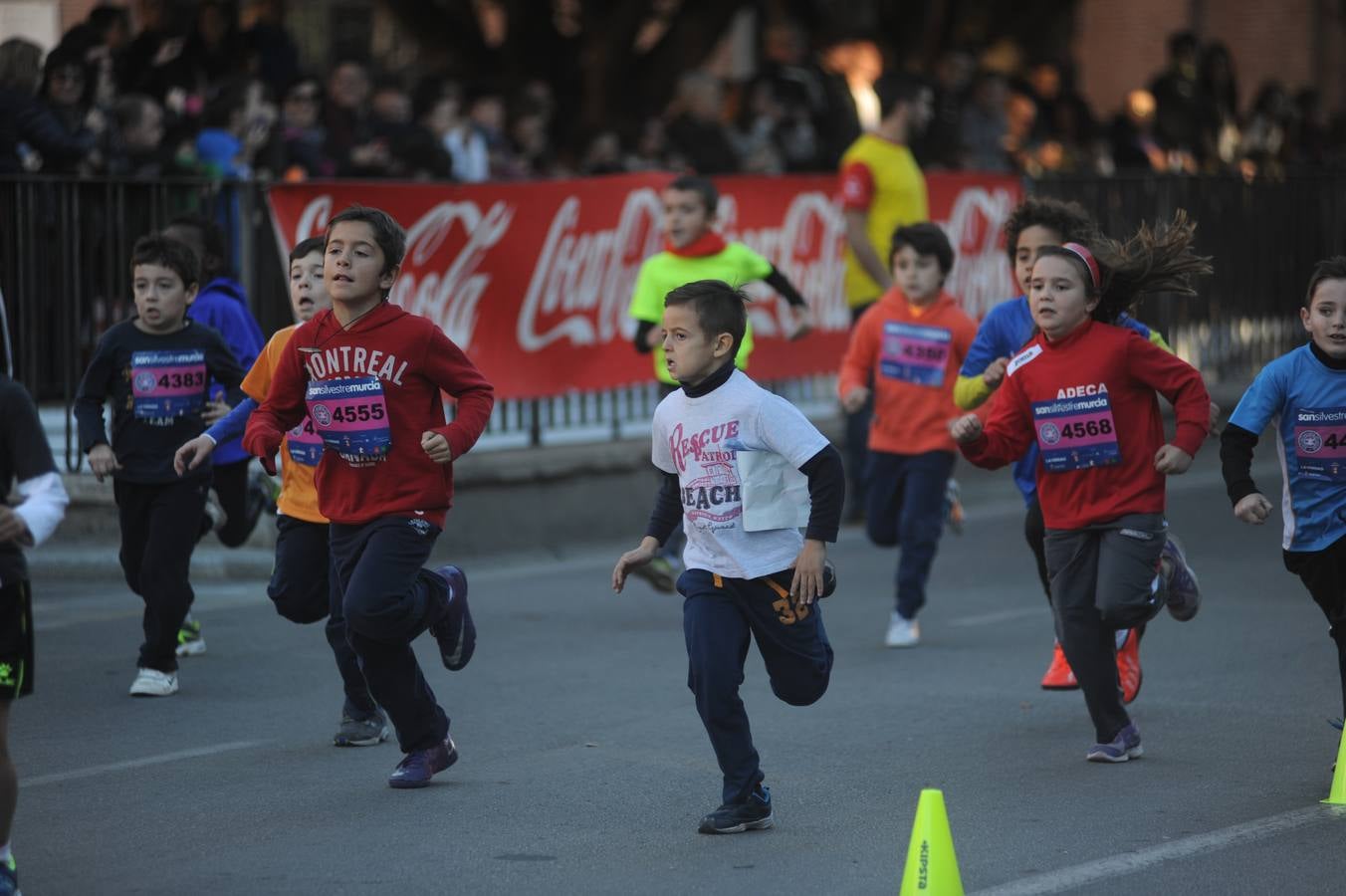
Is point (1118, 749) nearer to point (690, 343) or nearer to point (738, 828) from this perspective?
point (738, 828)

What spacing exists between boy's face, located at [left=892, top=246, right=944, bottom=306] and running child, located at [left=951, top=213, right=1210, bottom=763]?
8.18ft

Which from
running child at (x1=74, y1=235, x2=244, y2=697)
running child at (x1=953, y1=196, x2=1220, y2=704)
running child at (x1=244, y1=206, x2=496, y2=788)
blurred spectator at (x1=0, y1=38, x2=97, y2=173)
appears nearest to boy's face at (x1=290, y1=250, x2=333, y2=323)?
running child at (x1=74, y1=235, x2=244, y2=697)

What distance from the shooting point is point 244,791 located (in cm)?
668

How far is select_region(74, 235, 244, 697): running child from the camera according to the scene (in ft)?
26.8

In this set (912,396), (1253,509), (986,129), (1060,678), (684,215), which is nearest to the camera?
(1253,509)

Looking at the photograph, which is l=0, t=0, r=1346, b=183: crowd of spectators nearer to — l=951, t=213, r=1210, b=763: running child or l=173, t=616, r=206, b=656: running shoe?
l=173, t=616, r=206, b=656: running shoe

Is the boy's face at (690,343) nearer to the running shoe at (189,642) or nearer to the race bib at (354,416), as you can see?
the race bib at (354,416)

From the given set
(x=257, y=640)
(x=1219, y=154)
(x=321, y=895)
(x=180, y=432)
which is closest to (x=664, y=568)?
(x=257, y=640)

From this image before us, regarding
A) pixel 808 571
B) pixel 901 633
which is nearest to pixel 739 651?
pixel 808 571

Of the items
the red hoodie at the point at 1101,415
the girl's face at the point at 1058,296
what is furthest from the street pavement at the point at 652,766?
the girl's face at the point at 1058,296

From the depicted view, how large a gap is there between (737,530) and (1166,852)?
4.81ft

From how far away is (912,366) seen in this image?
31.7 ft

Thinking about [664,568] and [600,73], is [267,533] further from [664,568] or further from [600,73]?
[600,73]

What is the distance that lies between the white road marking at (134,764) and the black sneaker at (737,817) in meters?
1.96
